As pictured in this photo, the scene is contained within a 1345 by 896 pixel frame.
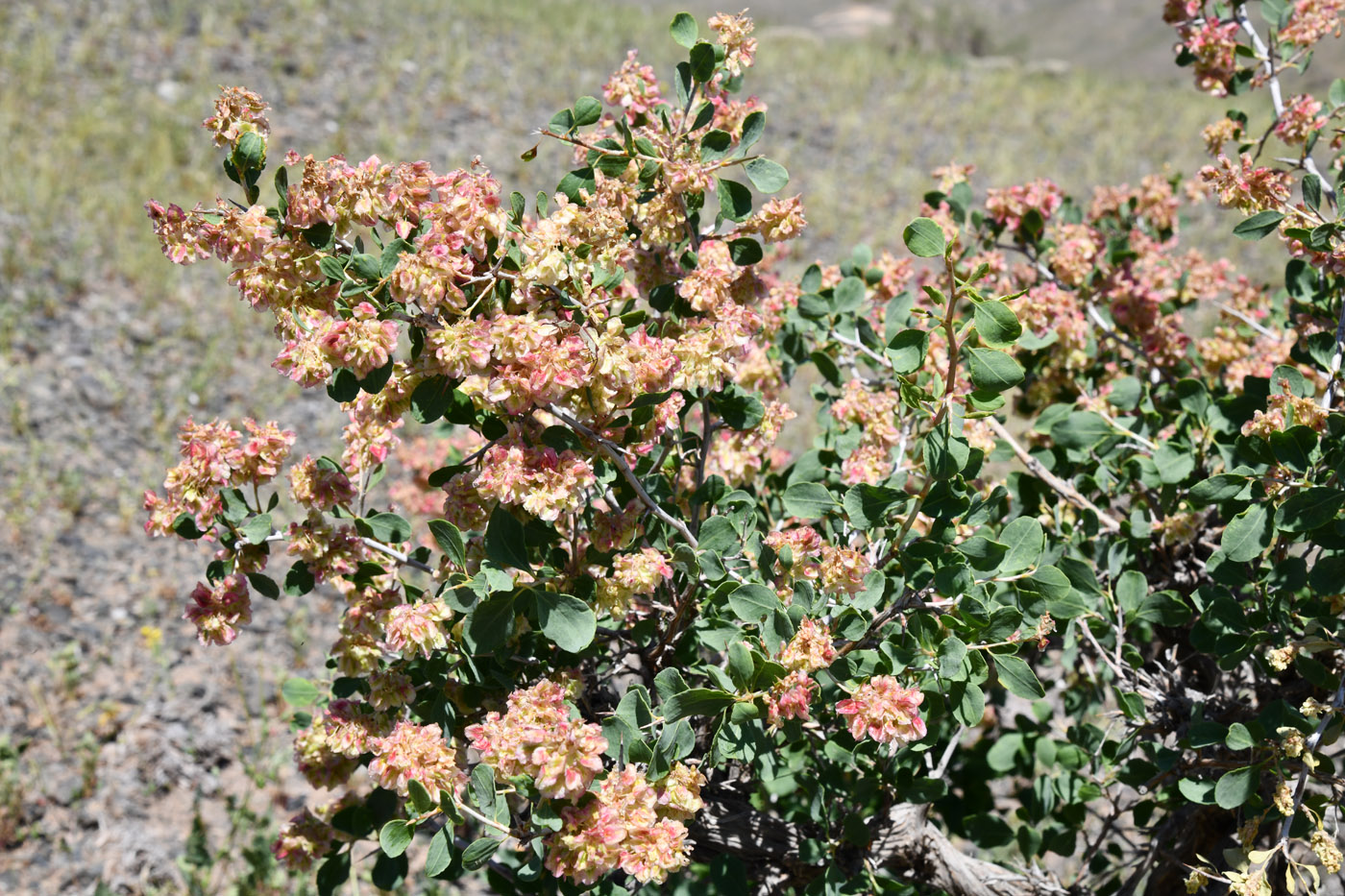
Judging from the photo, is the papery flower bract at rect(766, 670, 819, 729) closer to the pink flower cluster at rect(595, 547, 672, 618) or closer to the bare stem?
the pink flower cluster at rect(595, 547, 672, 618)

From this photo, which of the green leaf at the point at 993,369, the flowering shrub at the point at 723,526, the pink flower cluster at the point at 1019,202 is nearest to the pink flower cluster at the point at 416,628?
the flowering shrub at the point at 723,526

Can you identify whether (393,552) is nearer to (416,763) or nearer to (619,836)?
(416,763)

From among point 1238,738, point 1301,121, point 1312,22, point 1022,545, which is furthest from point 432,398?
point 1312,22

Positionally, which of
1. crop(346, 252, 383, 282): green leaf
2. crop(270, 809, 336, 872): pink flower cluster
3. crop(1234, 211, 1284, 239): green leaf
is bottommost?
crop(270, 809, 336, 872): pink flower cluster

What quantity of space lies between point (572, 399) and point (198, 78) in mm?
8732

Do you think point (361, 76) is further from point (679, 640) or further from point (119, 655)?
point (679, 640)

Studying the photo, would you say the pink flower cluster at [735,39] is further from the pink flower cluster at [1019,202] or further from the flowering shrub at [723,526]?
the pink flower cluster at [1019,202]

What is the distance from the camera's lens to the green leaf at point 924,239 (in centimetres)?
130

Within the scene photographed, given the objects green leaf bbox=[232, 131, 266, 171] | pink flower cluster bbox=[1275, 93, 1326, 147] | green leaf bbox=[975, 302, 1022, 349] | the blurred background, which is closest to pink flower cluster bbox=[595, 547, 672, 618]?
green leaf bbox=[975, 302, 1022, 349]

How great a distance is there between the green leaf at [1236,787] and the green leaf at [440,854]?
1.23 meters

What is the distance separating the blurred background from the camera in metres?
3.52

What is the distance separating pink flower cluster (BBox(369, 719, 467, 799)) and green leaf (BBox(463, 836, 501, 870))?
0.10m

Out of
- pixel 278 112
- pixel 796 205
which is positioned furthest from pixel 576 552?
pixel 278 112

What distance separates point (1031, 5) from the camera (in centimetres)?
5131
